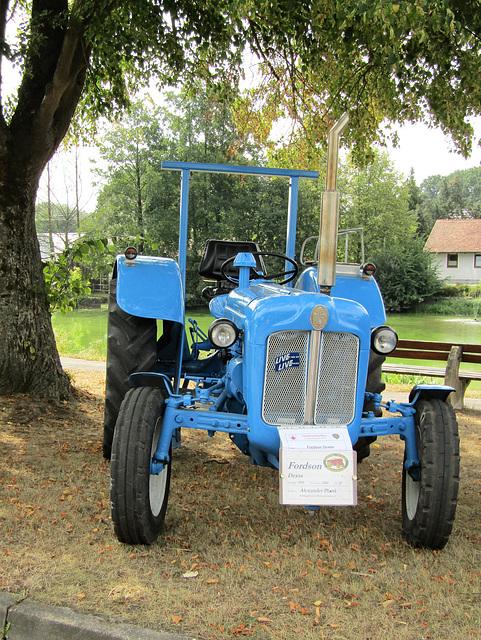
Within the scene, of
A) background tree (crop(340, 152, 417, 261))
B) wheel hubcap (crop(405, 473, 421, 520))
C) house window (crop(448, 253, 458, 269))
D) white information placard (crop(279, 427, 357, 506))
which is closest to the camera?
white information placard (crop(279, 427, 357, 506))

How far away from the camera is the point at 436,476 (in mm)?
3113

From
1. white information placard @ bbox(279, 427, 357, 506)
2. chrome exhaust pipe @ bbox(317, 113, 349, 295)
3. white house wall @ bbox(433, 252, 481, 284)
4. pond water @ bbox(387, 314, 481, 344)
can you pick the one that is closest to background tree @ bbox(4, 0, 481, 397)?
chrome exhaust pipe @ bbox(317, 113, 349, 295)

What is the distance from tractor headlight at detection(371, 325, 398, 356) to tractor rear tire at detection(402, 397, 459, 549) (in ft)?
1.19

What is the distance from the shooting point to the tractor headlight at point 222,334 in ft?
10.9

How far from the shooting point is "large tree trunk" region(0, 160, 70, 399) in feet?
18.9

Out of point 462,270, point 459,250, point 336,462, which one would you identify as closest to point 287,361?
point 336,462

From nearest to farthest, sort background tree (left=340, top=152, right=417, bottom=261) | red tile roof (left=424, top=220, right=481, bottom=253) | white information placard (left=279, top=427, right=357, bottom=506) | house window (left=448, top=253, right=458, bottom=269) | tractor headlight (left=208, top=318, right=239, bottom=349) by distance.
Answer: white information placard (left=279, top=427, right=357, bottom=506) → tractor headlight (left=208, top=318, right=239, bottom=349) → background tree (left=340, top=152, right=417, bottom=261) → red tile roof (left=424, top=220, right=481, bottom=253) → house window (left=448, top=253, right=458, bottom=269)

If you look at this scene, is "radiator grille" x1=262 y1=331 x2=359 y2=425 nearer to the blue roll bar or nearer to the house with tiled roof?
the blue roll bar

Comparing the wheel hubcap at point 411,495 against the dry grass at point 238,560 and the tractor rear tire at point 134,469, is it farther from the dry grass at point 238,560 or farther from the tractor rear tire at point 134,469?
the tractor rear tire at point 134,469

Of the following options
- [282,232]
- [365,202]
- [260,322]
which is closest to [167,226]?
[282,232]

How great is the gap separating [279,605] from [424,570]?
80 cm

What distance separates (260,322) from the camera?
3.19 metres

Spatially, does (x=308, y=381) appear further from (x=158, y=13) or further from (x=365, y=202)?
(x=365, y=202)

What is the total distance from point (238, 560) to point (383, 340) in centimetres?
138
